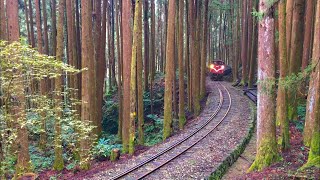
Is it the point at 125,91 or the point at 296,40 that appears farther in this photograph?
the point at 125,91

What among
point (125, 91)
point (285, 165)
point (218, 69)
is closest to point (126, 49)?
point (125, 91)

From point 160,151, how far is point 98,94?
18.5 ft

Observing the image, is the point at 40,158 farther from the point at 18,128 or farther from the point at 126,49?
the point at 126,49

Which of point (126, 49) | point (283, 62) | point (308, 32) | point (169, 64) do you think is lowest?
point (169, 64)

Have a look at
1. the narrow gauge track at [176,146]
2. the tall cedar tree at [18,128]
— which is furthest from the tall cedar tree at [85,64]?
the narrow gauge track at [176,146]

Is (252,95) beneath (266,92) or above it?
beneath

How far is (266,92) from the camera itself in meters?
8.34

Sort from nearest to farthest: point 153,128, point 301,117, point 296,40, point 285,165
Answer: point 285,165, point 296,40, point 301,117, point 153,128

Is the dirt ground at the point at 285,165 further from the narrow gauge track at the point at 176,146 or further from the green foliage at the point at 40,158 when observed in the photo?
the green foliage at the point at 40,158

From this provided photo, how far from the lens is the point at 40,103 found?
23.7ft

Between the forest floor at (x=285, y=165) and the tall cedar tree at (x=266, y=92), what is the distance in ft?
1.42

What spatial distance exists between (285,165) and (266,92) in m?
2.15

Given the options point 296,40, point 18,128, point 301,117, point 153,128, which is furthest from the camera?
point 153,128

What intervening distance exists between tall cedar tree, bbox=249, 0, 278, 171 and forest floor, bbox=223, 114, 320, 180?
431mm
